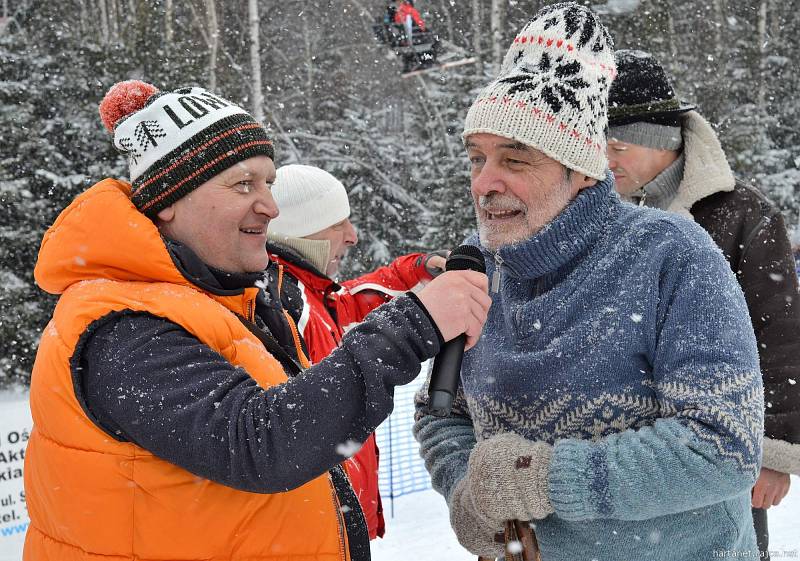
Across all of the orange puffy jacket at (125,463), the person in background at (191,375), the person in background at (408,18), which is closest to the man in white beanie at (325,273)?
the person in background at (191,375)

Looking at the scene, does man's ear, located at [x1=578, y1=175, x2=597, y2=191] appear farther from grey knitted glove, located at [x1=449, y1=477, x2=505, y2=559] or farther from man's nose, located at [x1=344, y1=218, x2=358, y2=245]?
man's nose, located at [x1=344, y1=218, x2=358, y2=245]

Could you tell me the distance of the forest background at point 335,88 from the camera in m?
12.3

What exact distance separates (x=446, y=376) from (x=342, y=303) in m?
2.29

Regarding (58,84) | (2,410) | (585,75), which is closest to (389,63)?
Result: (58,84)

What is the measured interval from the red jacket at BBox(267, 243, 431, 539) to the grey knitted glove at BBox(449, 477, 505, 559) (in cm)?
64

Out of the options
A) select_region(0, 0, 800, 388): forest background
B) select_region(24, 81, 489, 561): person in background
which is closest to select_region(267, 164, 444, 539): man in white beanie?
select_region(24, 81, 489, 561): person in background

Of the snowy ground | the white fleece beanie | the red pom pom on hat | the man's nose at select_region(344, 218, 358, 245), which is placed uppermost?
the red pom pom on hat

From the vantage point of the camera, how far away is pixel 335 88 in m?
20.3

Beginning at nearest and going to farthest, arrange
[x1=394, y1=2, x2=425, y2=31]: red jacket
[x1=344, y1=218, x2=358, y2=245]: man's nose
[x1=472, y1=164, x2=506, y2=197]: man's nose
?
[x1=472, y1=164, x2=506, y2=197]: man's nose < [x1=344, y1=218, x2=358, y2=245]: man's nose < [x1=394, y1=2, x2=425, y2=31]: red jacket

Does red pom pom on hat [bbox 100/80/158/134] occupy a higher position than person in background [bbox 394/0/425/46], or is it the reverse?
red pom pom on hat [bbox 100/80/158/134]

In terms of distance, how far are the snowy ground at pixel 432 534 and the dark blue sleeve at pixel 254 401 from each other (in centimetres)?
403

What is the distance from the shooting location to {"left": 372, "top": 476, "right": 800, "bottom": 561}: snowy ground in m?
5.09

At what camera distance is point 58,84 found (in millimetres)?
13336

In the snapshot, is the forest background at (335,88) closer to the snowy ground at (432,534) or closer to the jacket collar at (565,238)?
the snowy ground at (432,534)
